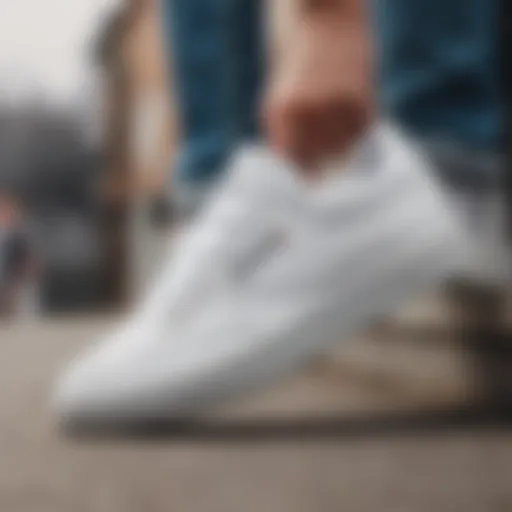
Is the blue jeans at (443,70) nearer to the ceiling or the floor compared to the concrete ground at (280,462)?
nearer to the ceiling

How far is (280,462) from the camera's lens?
1.75ft

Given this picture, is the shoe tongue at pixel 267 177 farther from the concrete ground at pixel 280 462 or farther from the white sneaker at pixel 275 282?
the concrete ground at pixel 280 462

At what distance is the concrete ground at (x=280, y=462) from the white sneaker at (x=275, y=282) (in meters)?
0.03

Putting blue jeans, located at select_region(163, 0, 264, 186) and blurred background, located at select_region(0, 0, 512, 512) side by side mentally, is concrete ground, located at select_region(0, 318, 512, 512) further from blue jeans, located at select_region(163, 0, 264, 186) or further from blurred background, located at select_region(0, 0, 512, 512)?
blue jeans, located at select_region(163, 0, 264, 186)

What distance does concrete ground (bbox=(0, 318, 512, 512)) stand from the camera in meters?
0.45

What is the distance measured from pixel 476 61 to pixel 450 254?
126 mm

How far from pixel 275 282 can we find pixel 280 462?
0.13m

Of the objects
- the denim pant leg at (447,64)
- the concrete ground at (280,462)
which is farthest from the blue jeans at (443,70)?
the concrete ground at (280,462)

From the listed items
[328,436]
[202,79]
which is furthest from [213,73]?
[328,436]

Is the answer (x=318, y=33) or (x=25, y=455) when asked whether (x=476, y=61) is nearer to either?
(x=318, y=33)

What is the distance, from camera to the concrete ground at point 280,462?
0.45 metres

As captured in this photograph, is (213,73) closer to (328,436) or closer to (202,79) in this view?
(202,79)

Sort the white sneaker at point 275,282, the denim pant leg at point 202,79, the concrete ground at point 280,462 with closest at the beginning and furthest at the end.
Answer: the concrete ground at point 280,462, the white sneaker at point 275,282, the denim pant leg at point 202,79

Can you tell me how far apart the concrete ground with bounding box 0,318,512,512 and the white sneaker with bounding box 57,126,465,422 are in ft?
0.11
